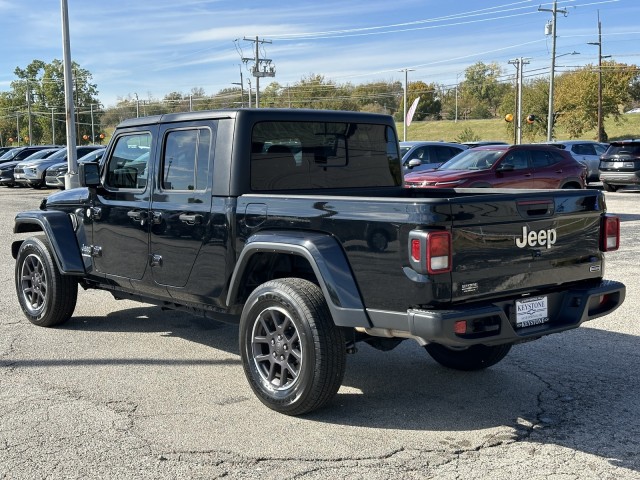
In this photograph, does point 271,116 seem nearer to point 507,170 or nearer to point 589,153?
point 507,170

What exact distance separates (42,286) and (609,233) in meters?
4.95

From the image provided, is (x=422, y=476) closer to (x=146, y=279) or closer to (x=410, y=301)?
(x=410, y=301)

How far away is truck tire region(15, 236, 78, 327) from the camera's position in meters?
6.78

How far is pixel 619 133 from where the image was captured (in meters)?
73.4

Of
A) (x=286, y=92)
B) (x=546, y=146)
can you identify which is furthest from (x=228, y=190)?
(x=286, y=92)

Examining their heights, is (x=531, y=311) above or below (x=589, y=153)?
below

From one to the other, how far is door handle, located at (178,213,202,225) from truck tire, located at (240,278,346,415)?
0.77m

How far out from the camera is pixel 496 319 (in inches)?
166

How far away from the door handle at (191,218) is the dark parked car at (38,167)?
23751 mm

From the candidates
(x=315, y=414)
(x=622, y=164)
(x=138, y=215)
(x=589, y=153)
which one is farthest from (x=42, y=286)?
(x=589, y=153)

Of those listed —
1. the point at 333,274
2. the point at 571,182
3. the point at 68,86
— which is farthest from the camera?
A: the point at 68,86

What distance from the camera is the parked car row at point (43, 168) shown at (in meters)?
26.4

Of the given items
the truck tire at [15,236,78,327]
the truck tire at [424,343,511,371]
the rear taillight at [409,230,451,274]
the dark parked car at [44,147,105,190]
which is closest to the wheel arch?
the truck tire at [424,343,511,371]

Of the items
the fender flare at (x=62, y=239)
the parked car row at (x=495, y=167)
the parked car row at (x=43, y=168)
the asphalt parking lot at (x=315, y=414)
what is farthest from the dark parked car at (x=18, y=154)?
the asphalt parking lot at (x=315, y=414)
